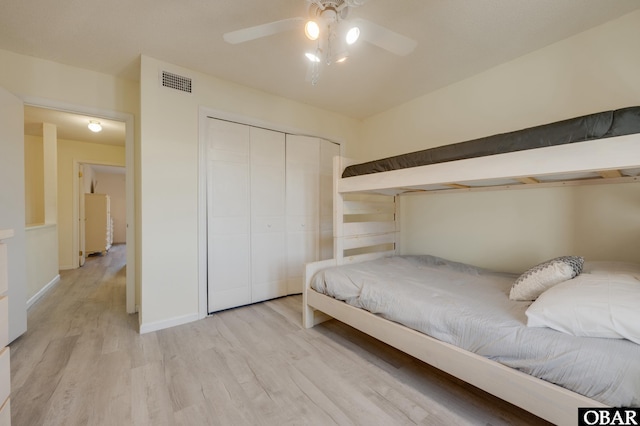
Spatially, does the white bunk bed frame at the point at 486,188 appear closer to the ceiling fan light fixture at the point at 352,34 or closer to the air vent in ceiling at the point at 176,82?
the ceiling fan light fixture at the point at 352,34

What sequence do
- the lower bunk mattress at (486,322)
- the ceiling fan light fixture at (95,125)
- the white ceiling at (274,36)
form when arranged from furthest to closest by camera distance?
the ceiling fan light fixture at (95,125) → the white ceiling at (274,36) → the lower bunk mattress at (486,322)

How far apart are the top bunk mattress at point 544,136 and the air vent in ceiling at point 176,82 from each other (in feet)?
6.69

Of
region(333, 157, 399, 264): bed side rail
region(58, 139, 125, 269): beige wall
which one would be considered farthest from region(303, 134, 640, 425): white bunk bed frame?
region(58, 139, 125, 269): beige wall

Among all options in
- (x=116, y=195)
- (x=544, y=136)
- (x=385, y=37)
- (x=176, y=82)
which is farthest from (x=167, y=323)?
(x=116, y=195)

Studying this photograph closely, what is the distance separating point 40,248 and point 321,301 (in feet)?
12.2

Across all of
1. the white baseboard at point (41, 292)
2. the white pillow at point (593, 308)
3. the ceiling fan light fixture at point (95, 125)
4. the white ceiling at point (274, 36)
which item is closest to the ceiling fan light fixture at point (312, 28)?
the white ceiling at point (274, 36)

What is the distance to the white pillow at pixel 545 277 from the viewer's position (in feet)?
4.27

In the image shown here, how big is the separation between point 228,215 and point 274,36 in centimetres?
165

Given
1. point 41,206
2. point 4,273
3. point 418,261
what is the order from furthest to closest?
point 41,206 < point 418,261 < point 4,273

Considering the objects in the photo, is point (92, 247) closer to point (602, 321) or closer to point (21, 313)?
point (21, 313)

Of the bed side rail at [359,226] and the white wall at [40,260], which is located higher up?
the bed side rail at [359,226]

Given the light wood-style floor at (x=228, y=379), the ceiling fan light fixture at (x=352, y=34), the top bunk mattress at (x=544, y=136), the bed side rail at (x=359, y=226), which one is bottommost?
the light wood-style floor at (x=228, y=379)

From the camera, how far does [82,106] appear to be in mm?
2256

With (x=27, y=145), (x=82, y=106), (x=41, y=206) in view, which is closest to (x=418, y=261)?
(x=82, y=106)
